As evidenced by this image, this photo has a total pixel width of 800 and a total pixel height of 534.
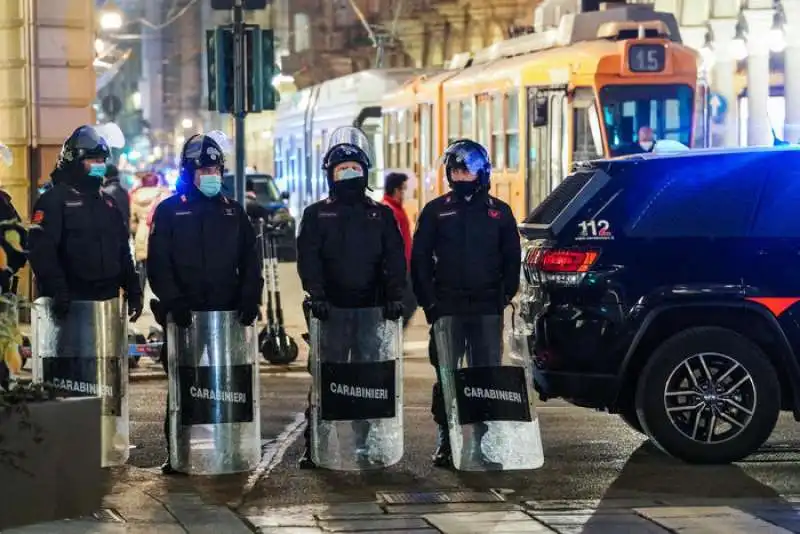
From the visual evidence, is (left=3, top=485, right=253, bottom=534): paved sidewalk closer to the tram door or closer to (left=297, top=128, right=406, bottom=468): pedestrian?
(left=297, top=128, right=406, bottom=468): pedestrian

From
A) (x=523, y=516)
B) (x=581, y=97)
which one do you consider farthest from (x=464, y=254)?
(x=581, y=97)

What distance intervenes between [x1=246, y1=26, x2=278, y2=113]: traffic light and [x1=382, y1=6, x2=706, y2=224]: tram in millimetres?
6535

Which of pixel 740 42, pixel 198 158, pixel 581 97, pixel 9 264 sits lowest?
pixel 9 264

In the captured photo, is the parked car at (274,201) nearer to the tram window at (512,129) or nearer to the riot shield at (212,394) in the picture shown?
the tram window at (512,129)

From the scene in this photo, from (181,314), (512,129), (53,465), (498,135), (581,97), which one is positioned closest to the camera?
(53,465)

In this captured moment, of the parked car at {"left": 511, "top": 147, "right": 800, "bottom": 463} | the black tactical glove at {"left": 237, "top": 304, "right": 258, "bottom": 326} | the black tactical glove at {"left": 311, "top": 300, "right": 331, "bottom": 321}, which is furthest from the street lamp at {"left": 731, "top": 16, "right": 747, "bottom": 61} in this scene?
the black tactical glove at {"left": 237, "top": 304, "right": 258, "bottom": 326}

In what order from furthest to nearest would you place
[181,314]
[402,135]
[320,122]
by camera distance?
[320,122], [402,135], [181,314]

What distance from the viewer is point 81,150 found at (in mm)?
10648

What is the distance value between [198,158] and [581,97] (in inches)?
481

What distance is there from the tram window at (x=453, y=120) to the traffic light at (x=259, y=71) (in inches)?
409

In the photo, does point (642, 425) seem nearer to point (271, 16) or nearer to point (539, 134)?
point (539, 134)

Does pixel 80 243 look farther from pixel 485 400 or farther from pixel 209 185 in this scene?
pixel 485 400

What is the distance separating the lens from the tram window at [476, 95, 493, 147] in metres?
24.5

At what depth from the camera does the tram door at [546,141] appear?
22.1 metres
